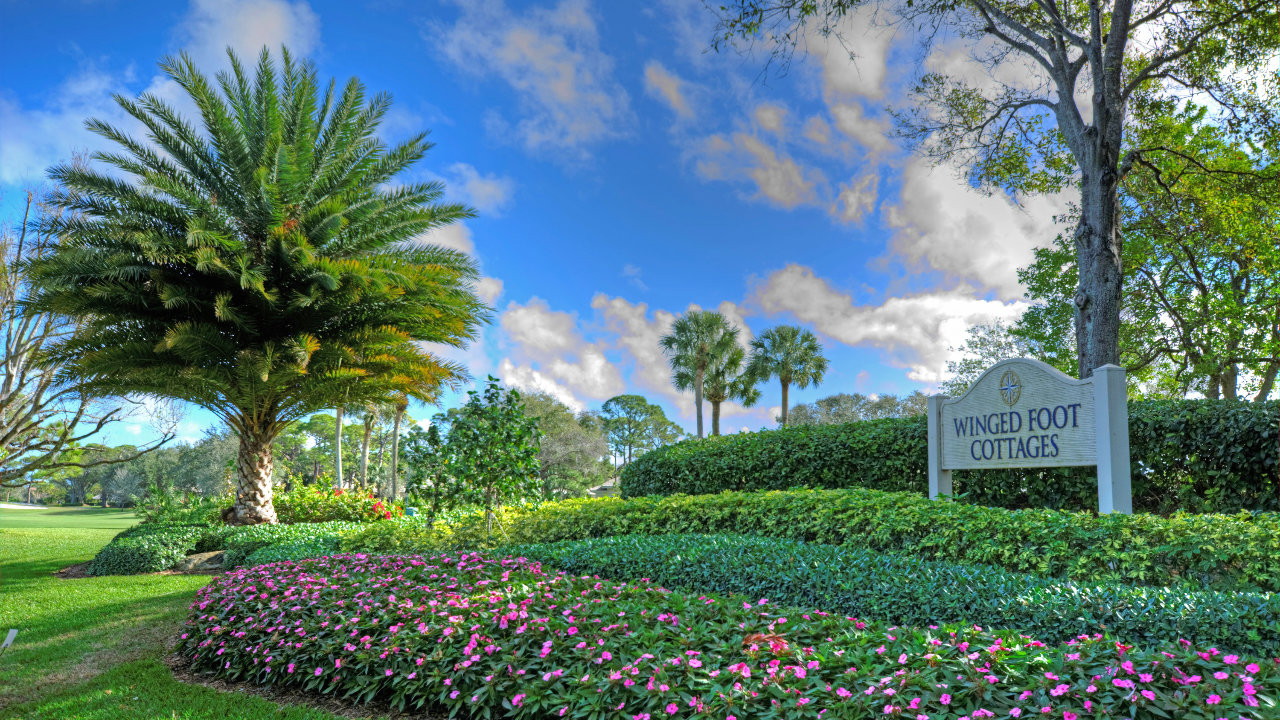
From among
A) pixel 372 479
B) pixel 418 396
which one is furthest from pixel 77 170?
pixel 372 479

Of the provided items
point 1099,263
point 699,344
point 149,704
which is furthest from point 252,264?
point 699,344

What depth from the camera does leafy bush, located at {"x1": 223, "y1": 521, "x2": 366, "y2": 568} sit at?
991cm

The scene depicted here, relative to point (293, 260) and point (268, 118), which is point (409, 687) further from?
point (268, 118)

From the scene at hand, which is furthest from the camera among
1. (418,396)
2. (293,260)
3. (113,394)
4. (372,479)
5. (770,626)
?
(372,479)

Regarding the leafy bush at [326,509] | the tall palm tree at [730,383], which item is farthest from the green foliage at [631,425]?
the leafy bush at [326,509]

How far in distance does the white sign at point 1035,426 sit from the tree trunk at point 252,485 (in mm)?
11192

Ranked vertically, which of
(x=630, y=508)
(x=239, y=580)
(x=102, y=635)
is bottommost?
(x=102, y=635)

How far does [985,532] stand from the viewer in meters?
5.41

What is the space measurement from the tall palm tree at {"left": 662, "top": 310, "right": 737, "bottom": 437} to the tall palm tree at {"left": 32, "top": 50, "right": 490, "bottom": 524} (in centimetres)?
2143

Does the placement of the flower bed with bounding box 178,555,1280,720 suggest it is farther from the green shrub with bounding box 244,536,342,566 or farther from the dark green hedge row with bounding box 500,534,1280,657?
the green shrub with bounding box 244,536,342,566

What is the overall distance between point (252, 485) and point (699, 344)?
76.7 feet

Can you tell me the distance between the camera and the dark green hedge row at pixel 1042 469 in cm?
725

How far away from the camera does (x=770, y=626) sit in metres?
3.76

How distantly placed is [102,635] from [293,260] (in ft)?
20.4
